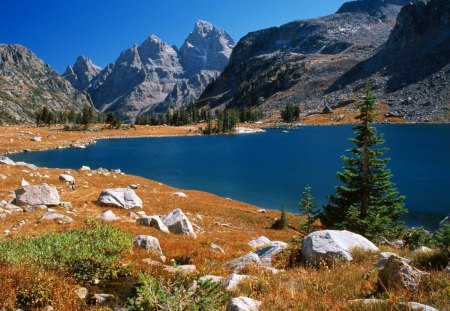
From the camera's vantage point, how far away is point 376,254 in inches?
479

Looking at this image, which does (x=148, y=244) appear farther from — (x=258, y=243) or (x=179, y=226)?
(x=258, y=243)

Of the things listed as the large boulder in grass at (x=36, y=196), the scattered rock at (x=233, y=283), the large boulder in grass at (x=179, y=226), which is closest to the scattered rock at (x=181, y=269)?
the scattered rock at (x=233, y=283)

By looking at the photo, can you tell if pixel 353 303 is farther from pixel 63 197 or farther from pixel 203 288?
pixel 63 197

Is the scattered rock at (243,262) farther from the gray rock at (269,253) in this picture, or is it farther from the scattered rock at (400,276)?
the scattered rock at (400,276)

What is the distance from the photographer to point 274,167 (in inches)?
2916

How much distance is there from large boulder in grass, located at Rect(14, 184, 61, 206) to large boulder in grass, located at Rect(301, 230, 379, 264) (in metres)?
18.5

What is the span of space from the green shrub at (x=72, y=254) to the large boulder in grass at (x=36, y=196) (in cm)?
1204

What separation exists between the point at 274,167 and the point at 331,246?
62180 mm

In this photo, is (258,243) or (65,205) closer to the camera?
(258,243)

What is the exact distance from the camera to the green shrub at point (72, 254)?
979 centimetres

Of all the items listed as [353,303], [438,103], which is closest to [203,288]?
[353,303]

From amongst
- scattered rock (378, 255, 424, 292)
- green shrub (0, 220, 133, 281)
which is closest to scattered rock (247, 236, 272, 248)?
green shrub (0, 220, 133, 281)

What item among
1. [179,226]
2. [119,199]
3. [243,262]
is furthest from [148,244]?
[119,199]

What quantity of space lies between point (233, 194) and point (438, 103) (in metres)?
166
